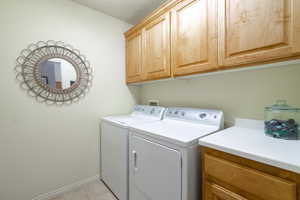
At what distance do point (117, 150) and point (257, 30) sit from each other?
1630 millimetres

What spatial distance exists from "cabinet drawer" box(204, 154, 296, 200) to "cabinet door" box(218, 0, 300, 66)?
700 millimetres

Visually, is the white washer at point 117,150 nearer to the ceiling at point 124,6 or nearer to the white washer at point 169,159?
the white washer at point 169,159

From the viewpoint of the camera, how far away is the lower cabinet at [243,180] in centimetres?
57

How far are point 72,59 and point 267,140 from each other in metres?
2.11

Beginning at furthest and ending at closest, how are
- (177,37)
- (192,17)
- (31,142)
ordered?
(31,142), (177,37), (192,17)

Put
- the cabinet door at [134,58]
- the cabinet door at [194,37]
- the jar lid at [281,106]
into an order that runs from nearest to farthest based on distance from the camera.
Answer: the jar lid at [281,106]
the cabinet door at [194,37]
the cabinet door at [134,58]

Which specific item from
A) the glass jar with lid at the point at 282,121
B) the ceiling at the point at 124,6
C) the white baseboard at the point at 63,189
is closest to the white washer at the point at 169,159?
the glass jar with lid at the point at 282,121

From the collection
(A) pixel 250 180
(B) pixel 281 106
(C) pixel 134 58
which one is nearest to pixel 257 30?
(B) pixel 281 106

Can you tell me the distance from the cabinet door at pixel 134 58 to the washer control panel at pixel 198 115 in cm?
67

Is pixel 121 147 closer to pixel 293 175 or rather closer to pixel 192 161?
pixel 192 161

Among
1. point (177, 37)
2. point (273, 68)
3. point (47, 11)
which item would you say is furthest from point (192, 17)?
point (47, 11)

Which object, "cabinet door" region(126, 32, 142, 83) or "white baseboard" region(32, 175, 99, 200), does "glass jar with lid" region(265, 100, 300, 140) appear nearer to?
"cabinet door" region(126, 32, 142, 83)

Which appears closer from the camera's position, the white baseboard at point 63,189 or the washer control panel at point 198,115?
the washer control panel at point 198,115

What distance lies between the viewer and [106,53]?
198cm
